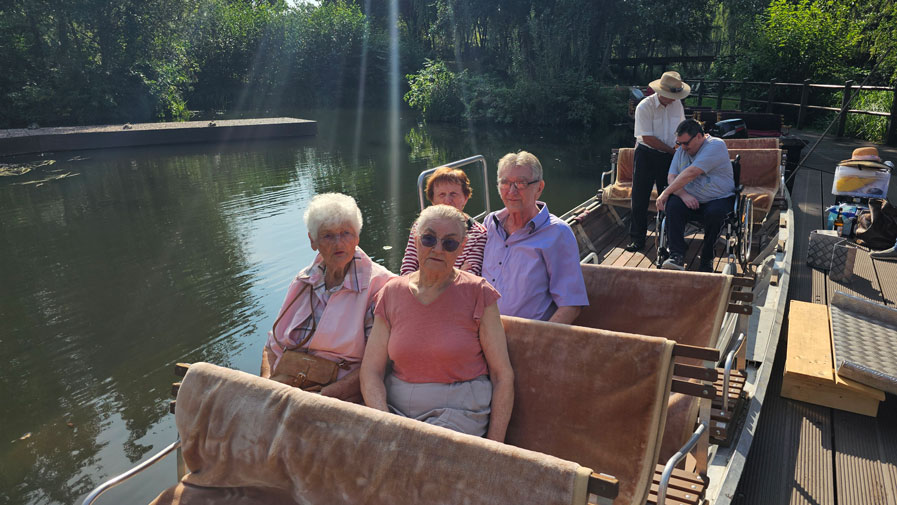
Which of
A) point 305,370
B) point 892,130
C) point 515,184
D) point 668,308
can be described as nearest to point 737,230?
point 668,308

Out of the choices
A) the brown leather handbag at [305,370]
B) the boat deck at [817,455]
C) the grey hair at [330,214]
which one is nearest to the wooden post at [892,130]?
the boat deck at [817,455]

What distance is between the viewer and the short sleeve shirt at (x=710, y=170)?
179 inches

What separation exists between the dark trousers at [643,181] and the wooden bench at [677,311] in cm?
278

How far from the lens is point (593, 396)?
2.09 m

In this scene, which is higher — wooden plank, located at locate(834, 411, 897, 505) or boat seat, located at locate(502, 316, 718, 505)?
boat seat, located at locate(502, 316, 718, 505)

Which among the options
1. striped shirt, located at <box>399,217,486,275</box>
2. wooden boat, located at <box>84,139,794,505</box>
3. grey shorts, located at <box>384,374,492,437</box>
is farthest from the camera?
striped shirt, located at <box>399,217,486,275</box>

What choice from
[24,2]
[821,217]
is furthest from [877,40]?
[24,2]

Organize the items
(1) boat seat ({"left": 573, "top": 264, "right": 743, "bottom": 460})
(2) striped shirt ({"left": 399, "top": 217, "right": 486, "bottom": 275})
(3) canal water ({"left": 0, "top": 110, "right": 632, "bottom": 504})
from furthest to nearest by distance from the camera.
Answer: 1. (3) canal water ({"left": 0, "top": 110, "right": 632, "bottom": 504})
2. (2) striped shirt ({"left": 399, "top": 217, "right": 486, "bottom": 275})
3. (1) boat seat ({"left": 573, "top": 264, "right": 743, "bottom": 460})

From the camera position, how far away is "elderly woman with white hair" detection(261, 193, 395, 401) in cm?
252

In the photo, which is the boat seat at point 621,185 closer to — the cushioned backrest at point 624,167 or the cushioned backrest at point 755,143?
the cushioned backrest at point 624,167

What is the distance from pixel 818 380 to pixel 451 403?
1833 millimetres

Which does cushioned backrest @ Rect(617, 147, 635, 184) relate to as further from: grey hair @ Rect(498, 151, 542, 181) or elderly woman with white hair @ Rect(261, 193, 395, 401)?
elderly woman with white hair @ Rect(261, 193, 395, 401)

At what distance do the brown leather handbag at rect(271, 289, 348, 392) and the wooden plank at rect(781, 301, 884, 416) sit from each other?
2.15 metres

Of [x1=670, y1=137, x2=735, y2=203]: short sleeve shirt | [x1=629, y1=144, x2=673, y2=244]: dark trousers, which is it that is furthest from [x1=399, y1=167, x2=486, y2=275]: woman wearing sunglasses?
[x1=629, y1=144, x2=673, y2=244]: dark trousers
